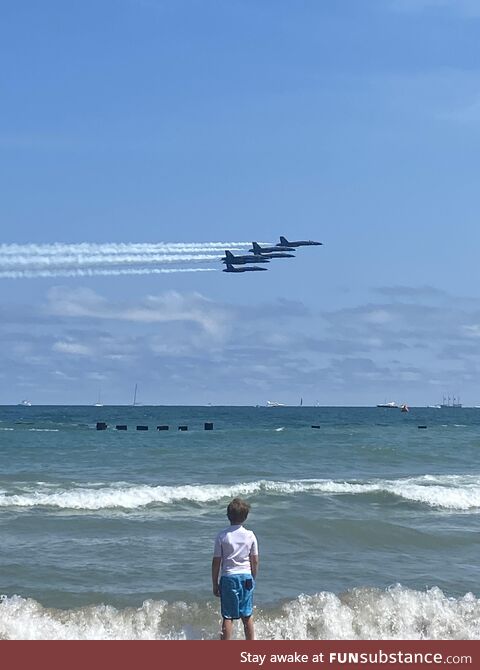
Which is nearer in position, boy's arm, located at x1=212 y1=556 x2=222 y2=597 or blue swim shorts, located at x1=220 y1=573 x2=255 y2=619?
boy's arm, located at x1=212 y1=556 x2=222 y2=597

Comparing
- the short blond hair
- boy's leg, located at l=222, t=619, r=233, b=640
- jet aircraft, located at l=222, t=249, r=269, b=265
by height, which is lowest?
boy's leg, located at l=222, t=619, r=233, b=640

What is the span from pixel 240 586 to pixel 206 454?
3149cm

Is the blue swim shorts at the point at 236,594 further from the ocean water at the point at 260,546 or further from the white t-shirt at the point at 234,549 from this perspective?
the ocean water at the point at 260,546

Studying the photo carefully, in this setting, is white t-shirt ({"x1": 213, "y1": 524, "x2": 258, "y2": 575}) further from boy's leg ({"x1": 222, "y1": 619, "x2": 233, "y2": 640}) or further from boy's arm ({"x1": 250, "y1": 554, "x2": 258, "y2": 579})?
boy's leg ({"x1": 222, "y1": 619, "x2": 233, "y2": 640})

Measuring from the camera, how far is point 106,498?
24.7 meters

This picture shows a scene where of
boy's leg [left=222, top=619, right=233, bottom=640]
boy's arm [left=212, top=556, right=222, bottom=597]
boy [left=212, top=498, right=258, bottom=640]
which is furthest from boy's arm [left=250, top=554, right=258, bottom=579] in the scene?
boy's leg [left=222, top=619, right=233, bottom=640]

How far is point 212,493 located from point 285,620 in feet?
41.9

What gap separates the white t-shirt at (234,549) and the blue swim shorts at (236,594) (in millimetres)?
77

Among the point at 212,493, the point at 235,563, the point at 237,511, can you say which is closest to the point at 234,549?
the point at 235,563

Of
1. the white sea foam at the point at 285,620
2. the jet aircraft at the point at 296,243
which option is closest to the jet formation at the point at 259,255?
the jet aircraft at the point at 296,243

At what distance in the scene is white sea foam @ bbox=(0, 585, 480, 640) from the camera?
12.8 meters

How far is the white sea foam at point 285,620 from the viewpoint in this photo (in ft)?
41.9

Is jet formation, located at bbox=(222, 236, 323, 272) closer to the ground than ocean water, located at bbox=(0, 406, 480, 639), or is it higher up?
higher up
